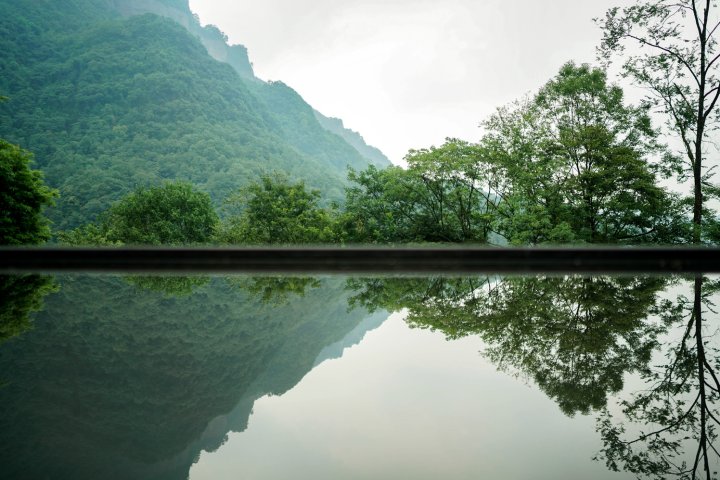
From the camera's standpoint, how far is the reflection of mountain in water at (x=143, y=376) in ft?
1.44

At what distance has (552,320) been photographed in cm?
100

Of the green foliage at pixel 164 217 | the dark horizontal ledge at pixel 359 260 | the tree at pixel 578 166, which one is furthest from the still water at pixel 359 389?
the green foliage at pixel 164 217

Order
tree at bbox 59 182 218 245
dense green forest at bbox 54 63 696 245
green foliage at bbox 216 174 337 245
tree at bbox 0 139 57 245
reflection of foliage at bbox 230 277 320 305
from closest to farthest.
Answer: reflection of foliage at bbox 230 277 320 305, tree at bbox 0 139 57 245, dense green forest at bbox 54 63 696 245, green foliage at bbox 216 174 337 245, tree at bbox 59 182 218 245

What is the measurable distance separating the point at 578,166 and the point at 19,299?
329 inches

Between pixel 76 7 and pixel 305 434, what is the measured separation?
8270 cm

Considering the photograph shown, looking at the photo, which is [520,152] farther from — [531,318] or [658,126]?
[531,318]

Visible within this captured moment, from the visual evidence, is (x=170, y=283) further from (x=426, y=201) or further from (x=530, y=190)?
(x=426, y=201)

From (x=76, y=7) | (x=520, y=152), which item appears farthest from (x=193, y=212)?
(x=76, y=7)

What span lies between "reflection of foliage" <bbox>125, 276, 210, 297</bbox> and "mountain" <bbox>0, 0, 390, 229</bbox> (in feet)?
70.5

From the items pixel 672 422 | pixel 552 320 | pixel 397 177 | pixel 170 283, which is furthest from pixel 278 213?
pixel 672 422

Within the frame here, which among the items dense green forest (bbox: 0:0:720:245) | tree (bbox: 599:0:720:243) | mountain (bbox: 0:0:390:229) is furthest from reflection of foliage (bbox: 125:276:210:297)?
mountain (bbox: 0:0:390:229)

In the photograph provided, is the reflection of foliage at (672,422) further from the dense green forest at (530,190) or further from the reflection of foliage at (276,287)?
the dense green forest at (530,190)

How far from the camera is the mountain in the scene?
30062mm

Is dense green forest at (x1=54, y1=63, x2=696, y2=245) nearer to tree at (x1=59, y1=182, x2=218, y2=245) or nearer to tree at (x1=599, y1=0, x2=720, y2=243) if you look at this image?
Answer: tree at (x1=599, y1=0, x2=720, y2=243)
